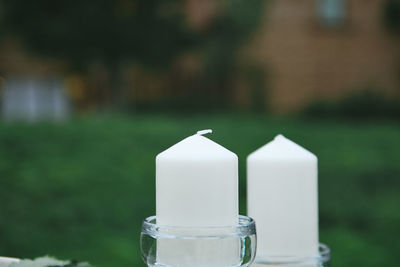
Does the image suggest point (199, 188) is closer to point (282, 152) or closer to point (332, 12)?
point (282, 152)

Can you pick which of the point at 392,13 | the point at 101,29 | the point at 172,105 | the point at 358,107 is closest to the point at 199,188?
the point at 101,29

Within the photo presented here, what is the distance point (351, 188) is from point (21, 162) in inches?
91.3

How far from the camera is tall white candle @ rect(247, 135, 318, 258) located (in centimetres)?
79

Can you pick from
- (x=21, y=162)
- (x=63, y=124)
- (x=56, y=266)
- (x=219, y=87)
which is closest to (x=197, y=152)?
(x=56, y=266)

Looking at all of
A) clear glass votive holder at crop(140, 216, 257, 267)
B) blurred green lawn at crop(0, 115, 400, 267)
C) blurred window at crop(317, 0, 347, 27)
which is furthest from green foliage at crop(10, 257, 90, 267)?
blurred window at crop(317, 0, 347, 27)

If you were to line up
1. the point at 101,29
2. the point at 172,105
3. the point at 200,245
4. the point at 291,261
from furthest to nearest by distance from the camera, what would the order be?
the point at 172,105
the point at 101,29
the point at 291,261
the point at 200,245

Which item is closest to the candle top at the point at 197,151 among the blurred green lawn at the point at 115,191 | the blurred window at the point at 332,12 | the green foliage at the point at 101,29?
the blurred green lawn at the point at 115,191

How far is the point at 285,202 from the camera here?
0.79 m

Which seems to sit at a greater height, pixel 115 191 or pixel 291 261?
pixel 291 261

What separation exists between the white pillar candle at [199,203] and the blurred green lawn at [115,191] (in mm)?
2506

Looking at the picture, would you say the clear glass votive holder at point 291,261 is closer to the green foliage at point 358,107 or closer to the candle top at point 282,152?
the candle top at point 282,152

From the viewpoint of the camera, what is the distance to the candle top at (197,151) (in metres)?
0.68

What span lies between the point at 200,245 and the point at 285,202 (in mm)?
175

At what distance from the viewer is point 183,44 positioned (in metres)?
8.95
